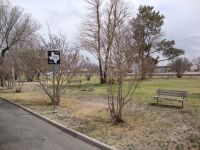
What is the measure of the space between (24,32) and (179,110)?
40663mm

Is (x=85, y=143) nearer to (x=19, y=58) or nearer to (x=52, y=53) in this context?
(x=52, y=53)

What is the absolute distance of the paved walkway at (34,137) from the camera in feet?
31.2

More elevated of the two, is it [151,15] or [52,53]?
[151,15]

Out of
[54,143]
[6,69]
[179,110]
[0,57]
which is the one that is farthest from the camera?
[0,57]

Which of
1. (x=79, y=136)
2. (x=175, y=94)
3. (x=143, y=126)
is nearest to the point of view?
(x=79, y=136)

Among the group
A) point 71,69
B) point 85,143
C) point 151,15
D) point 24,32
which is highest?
point 151,15

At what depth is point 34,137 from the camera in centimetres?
1088

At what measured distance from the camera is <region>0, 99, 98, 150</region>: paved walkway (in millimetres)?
9523

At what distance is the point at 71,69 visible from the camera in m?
21.2

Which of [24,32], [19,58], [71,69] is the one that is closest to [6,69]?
[19,58]

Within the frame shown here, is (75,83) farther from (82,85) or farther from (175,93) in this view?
(175,93)

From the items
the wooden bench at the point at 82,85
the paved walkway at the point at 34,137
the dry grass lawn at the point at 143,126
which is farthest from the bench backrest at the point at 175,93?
the wooden bench at the point at 82,85

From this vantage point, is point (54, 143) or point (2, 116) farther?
point (2, 116)

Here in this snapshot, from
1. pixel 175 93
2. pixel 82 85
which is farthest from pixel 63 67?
pixel 82 85
